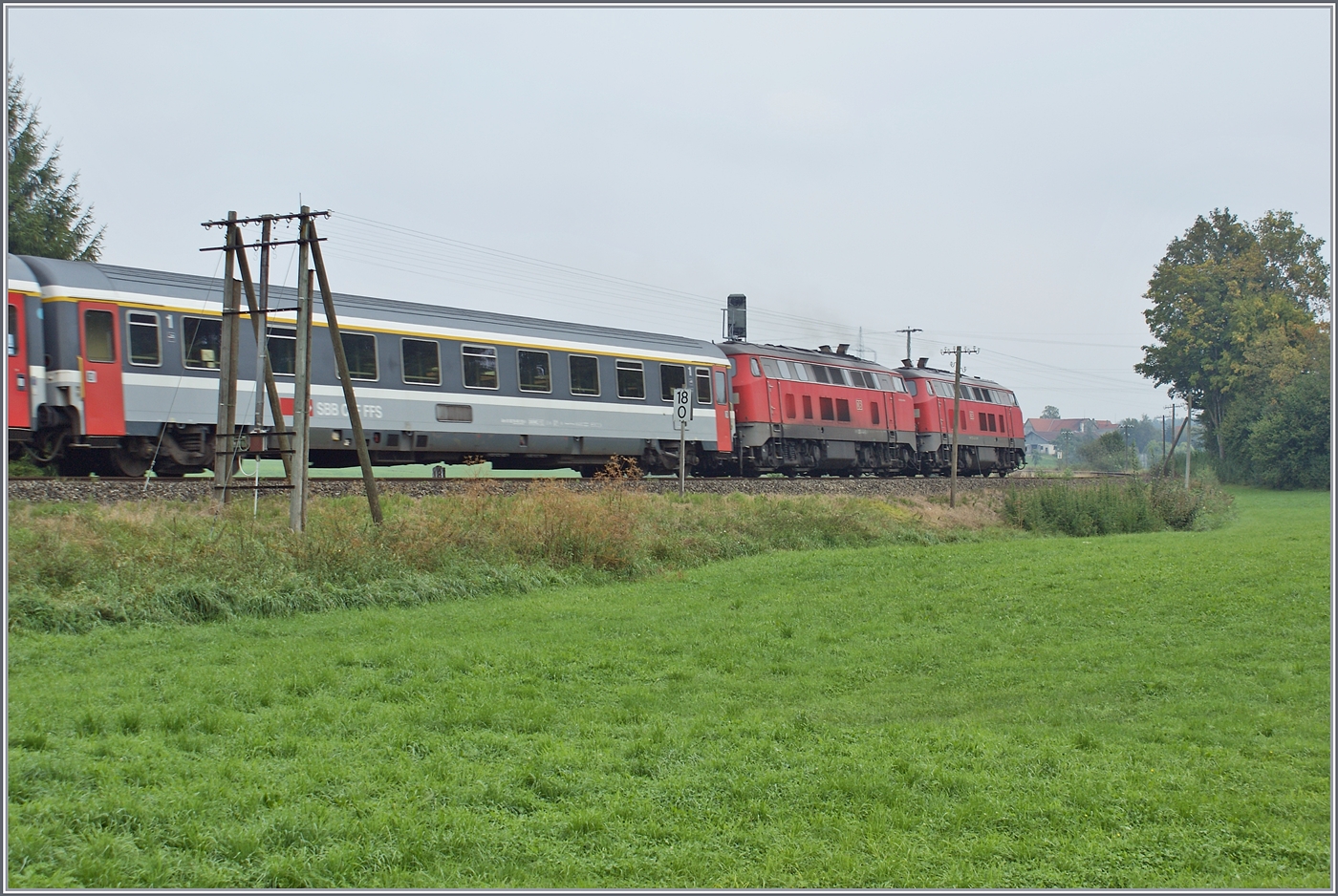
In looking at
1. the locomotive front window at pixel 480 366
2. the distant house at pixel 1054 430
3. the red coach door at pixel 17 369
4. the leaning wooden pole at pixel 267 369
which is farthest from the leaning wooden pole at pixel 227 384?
the distant house at pixel 1054 430

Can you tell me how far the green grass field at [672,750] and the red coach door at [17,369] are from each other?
25.2 ft

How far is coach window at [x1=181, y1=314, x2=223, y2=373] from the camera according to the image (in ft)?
55.8

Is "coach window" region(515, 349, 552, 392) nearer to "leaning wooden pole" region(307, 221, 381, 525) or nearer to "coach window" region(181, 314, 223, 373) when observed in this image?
"coach window" region(181, 314, 223, 373)

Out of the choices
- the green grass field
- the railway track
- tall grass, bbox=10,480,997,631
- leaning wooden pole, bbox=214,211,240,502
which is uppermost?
leaning wooden pole, bbox=214,211,240,502

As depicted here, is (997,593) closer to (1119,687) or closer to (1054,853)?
(1119,687)

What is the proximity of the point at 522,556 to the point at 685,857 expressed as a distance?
9328 mm

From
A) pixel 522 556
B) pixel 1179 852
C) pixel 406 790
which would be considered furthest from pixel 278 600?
pixel 1179 852

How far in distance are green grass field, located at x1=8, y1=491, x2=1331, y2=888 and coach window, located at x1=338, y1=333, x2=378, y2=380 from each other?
888 centimetres

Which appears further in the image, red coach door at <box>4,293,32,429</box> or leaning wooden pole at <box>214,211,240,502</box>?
red coach door at <box>4,293,32,429</box>

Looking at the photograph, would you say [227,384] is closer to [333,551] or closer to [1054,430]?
[333,551]

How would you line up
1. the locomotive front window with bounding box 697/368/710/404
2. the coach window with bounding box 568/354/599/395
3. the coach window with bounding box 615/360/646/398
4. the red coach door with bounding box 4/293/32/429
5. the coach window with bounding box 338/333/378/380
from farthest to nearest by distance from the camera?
1. the locomotive front window with bounding box 697/368/710/404
2. the coach window with bounding box 615/360/646/398
3. the coach window with bounding box 568/354/599/395
4. the coach window with bounding box 338/333/378/380
5. the red coach door with bounding box 4/293/32/429

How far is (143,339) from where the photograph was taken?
16.5m

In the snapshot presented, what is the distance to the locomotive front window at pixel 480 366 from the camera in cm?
2096

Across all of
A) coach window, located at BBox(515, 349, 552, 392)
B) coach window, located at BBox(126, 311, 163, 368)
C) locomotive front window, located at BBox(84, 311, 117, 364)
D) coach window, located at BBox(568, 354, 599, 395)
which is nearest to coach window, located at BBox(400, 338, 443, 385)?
coach window, located at BBox(515, 349, 552, 392)
